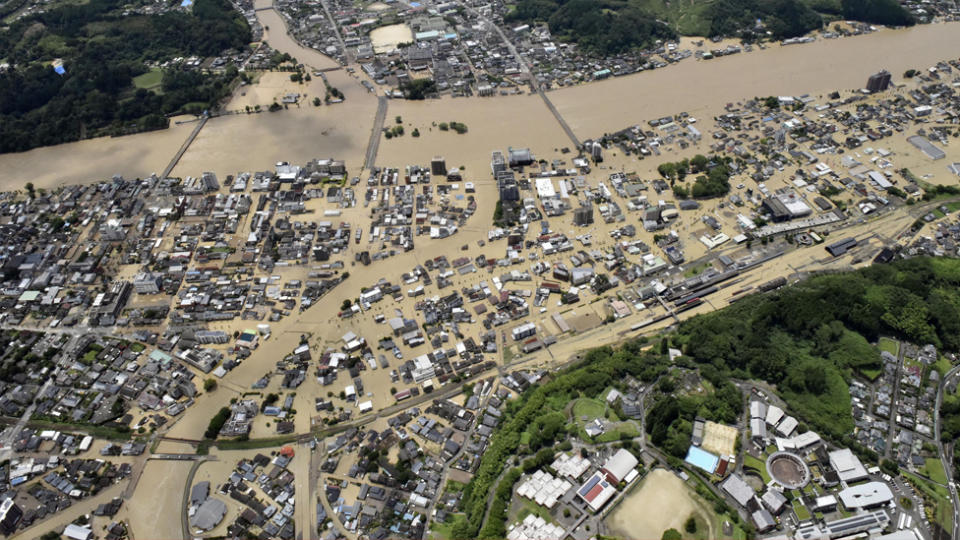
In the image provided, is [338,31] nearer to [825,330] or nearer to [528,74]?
[528,74]

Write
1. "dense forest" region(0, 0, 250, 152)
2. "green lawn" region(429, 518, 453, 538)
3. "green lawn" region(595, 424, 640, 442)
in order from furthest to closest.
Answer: "dense forest" region(0, 0, 250, 152)
"green lawn" region(595, 424, 640, 442)
"green lawn" region(429, 518, 453, 538)

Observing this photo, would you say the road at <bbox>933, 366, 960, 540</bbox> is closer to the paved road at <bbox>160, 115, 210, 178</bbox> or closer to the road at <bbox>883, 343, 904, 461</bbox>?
the road at <bbox>883, 343, 904, 461</bbox>


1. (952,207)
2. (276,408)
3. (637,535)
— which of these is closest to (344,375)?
(276,408)

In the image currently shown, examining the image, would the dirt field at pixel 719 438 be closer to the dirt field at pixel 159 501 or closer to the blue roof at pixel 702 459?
the blue roof at pixel 702 459

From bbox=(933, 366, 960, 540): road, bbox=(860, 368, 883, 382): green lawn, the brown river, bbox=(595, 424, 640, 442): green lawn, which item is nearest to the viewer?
bbox=(933, 366, 960, 540): road

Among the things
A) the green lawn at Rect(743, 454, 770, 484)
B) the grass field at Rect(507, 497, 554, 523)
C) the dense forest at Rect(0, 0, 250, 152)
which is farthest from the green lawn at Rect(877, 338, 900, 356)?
the dense forest at Rect(0, 0, 250, 152)

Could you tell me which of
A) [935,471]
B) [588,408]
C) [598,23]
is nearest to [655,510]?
[588,408]

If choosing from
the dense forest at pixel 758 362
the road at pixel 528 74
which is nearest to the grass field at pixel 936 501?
the dense forest at pixel 758 362
